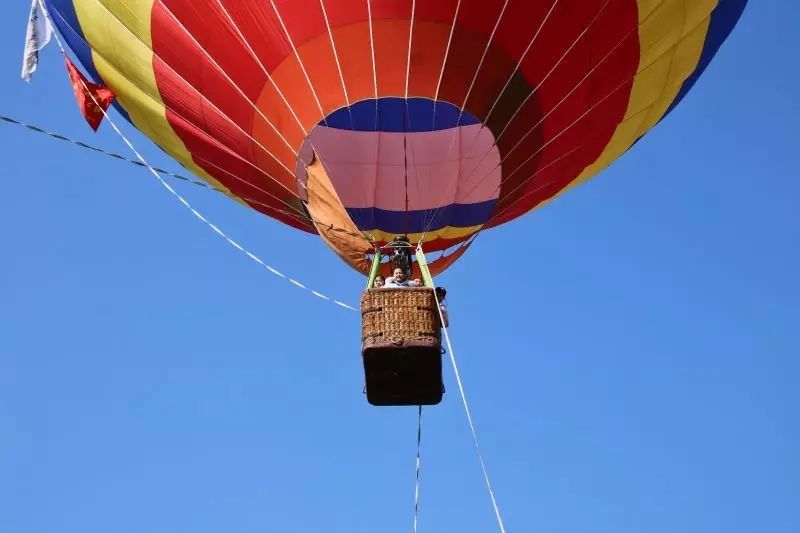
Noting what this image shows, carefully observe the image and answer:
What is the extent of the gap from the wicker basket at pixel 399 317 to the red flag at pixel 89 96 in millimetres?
2974

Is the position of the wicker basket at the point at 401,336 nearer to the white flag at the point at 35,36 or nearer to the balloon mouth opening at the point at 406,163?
the balloon mouth opening at the point at 406,163

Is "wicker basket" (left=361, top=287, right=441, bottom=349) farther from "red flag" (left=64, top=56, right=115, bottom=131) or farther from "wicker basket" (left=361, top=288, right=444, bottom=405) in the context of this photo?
"red flag" (left=64, top=56, right=115, bottom=131)

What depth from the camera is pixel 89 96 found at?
409 inches

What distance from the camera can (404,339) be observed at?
826cm

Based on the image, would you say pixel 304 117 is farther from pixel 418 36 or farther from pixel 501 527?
pixel 501 527

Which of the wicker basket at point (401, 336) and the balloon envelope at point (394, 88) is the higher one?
the balloon envelope at point (394, 88)

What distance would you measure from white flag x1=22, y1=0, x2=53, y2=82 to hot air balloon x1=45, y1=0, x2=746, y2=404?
0.27ft

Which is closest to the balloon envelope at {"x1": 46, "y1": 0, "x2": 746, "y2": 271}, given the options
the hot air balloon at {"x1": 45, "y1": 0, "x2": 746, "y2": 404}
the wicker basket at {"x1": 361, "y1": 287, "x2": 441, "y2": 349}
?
the hot air balloon at {"x1": 45, "y1": 0, "x2": 746, "y2": 404}

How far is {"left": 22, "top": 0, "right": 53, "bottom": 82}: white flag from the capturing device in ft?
33.4

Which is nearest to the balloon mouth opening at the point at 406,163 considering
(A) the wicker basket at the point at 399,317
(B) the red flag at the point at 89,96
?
(A) the wicker basket at the point at 399,317

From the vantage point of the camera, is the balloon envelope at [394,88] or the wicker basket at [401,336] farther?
the balloon envelope at [394,88]

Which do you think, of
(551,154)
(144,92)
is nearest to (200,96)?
(144,92)

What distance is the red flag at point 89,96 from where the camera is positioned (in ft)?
34.1

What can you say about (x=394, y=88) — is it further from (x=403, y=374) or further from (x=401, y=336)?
(x=403, y=374)
